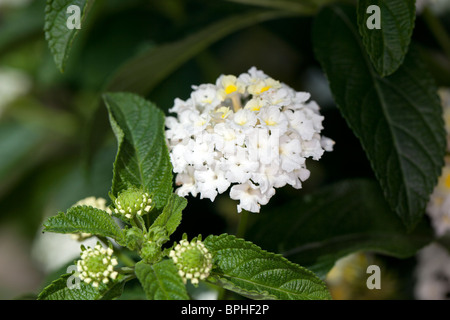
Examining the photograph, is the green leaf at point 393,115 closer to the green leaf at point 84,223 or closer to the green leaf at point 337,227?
the green leaf at point 337,227

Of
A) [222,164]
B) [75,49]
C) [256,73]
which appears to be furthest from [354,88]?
[75,49]

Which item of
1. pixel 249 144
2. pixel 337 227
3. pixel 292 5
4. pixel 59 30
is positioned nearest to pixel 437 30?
pixel 292 5

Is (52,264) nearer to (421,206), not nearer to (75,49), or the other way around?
(75,49)

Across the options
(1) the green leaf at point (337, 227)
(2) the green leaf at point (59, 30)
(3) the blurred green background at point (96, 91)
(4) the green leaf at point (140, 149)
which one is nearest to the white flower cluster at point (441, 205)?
(1) the green leaf at point (337, 227)

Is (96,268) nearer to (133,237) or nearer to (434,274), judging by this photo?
(133,237)

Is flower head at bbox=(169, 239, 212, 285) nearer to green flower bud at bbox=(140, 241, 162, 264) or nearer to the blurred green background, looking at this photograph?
green flower bud at bbox=(140, 241, 162, 264)
